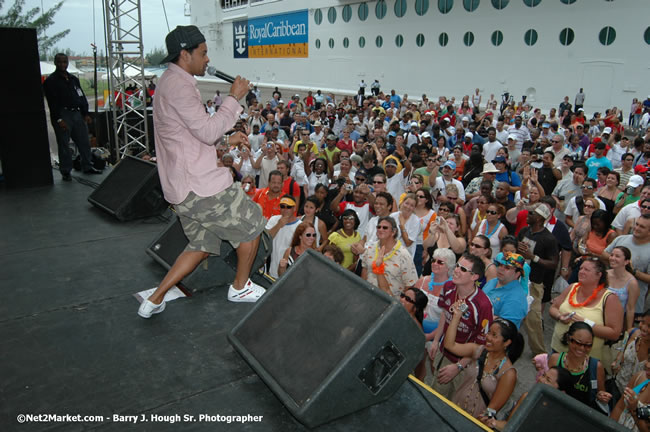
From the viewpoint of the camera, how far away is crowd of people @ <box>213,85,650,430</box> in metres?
3.43

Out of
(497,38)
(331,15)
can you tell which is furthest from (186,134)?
(331,15)

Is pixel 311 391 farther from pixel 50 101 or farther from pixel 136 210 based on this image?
pixel 50 101

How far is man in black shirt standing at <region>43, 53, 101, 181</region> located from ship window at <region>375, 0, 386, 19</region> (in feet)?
91.6

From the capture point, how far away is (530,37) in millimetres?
23703

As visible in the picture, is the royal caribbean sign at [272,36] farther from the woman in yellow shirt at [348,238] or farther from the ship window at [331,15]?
the woman in yellow shirt at [348,238]

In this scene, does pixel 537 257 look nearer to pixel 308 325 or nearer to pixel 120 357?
pixel 308 325

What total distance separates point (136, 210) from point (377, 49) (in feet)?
97.9

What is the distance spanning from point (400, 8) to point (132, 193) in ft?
94.0

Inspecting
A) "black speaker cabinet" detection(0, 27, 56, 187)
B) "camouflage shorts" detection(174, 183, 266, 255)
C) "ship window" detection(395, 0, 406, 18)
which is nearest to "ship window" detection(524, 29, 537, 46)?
"ship window" detection(395, 0, 406, 18)

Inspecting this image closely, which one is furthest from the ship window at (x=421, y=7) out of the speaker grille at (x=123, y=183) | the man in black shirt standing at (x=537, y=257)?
the speaker grille at (x=123, y=183)

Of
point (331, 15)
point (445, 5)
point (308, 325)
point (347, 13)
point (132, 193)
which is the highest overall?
point (331, 15)

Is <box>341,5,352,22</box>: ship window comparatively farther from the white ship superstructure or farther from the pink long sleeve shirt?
the pink long sleeve shirt

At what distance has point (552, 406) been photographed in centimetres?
186

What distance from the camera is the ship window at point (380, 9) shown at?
102 feet
